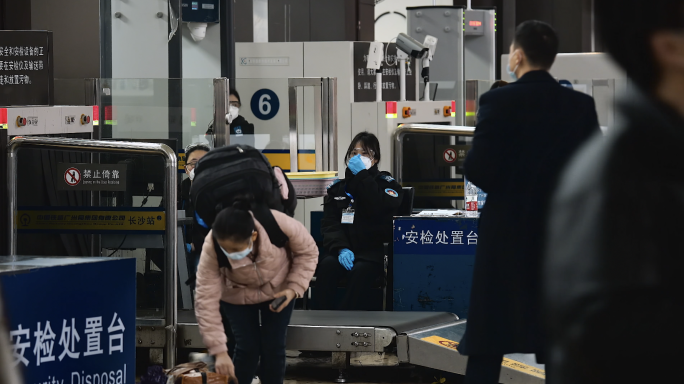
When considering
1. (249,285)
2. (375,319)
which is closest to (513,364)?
(375,319)

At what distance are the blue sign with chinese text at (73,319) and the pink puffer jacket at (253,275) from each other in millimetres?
508

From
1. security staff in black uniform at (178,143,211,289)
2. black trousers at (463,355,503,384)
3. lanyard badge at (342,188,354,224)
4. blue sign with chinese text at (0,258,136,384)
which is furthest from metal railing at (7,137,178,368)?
black trousers at (463,355,503,384)

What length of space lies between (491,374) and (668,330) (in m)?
2.02

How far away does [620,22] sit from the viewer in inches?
20.5

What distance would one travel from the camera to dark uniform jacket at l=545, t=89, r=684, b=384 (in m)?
0.50

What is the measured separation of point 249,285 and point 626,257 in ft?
9.81

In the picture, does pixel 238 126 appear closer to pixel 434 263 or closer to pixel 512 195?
pixel 434 263

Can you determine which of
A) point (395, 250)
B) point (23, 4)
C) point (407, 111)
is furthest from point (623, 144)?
point (407, 111)

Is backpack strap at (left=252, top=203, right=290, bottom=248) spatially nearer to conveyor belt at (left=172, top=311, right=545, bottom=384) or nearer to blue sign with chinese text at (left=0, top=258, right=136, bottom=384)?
blue sign with chinese text at (left=0, top=258, right=136, bottom=384)

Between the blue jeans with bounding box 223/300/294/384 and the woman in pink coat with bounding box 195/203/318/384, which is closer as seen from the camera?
the woman in pink coat with bounding box 195/203/318/384

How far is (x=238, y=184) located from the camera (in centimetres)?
330

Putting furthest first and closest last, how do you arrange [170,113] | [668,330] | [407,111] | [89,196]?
[407,111], [170,113], [89,196], [668,330]

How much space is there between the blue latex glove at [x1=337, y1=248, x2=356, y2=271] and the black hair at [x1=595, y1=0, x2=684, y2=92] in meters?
4.48

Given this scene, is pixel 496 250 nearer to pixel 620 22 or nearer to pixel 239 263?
pixel 239 263
